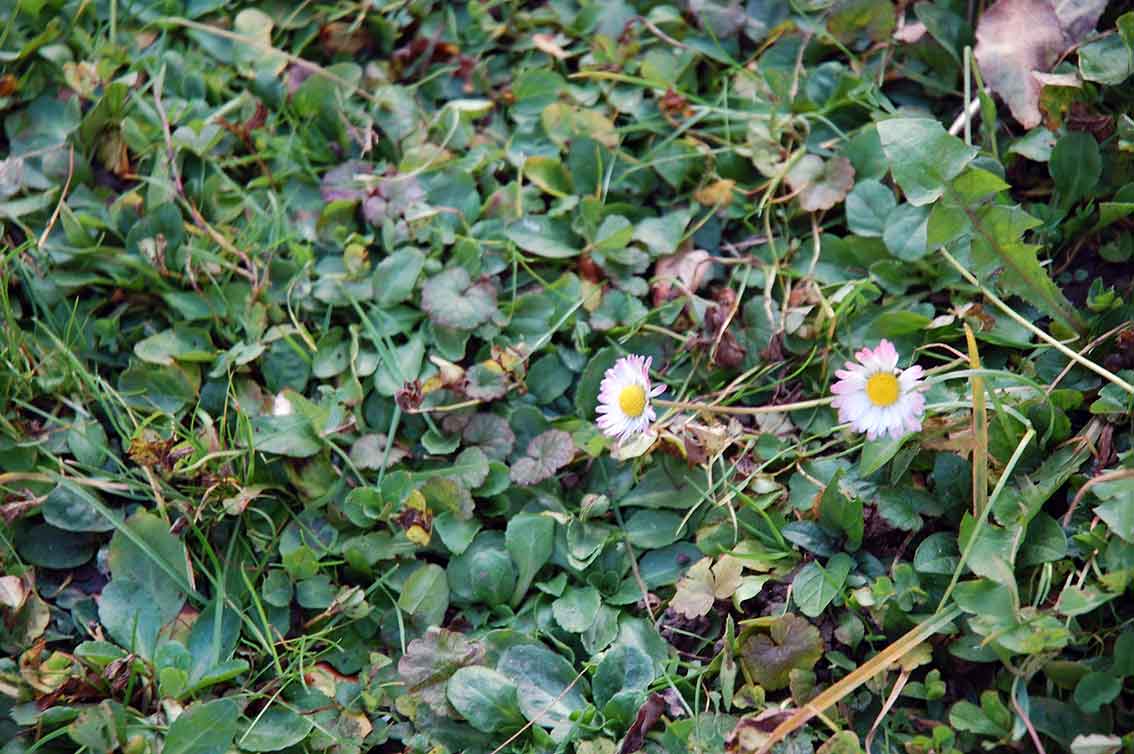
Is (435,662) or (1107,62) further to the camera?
(1107,62)

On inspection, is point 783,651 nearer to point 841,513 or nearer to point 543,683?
point 841,513

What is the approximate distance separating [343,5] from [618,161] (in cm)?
73

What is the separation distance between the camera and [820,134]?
1.95 metres

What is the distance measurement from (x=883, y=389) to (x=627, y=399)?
0.36m

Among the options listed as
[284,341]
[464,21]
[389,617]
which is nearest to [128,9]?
[464,21]

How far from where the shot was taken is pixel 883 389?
1413 millimetres

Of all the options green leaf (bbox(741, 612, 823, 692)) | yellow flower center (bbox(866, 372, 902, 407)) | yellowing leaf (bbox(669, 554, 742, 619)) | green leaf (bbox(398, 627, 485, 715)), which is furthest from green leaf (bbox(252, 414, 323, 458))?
yellow flower center (bbox(866, 372, 902, 407))

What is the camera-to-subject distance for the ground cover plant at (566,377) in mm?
1450

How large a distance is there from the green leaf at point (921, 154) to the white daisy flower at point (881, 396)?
0.84 feet

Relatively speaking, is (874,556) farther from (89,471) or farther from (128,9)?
(128,9)

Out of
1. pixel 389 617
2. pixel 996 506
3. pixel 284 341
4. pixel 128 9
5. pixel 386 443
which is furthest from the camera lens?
pixel 128 9

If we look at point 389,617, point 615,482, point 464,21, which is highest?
point 464,21

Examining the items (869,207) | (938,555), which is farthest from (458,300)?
(938,555)

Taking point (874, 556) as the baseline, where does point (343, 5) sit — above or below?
above
